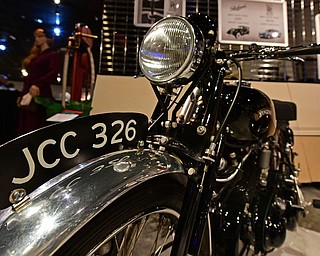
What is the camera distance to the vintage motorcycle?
0.46 meters

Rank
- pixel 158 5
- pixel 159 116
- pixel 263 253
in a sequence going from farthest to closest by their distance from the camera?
pixel 158 5
pixel 263 253
pixel 159 116

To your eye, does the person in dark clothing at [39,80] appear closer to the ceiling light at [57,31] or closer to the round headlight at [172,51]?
the ceiling light at [57,31]

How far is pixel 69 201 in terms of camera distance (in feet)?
1.53

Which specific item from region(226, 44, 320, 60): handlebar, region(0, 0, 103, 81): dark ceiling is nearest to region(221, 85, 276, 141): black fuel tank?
region(226, 44, 320, 60): handlebar

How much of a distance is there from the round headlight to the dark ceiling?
2690 mm

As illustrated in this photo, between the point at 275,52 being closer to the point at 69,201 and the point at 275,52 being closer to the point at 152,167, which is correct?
the point at 152,167

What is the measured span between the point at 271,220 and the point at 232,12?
2.30m

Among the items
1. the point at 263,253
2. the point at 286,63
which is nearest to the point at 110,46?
the point at 286,63

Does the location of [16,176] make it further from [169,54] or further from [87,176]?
[169,54]

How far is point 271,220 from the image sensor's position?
42.9 inches

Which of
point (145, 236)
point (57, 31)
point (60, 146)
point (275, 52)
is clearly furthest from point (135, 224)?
point (57, 31)

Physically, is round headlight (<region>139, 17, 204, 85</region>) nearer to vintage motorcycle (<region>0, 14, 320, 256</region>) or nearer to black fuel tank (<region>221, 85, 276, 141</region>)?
vintage motorcycle (<region>0, 14, 320, 256</region>)

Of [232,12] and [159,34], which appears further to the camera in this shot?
[232,12]

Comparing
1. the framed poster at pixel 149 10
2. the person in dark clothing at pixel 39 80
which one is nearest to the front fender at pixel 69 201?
the person in dark clothing at pixel 39 80
